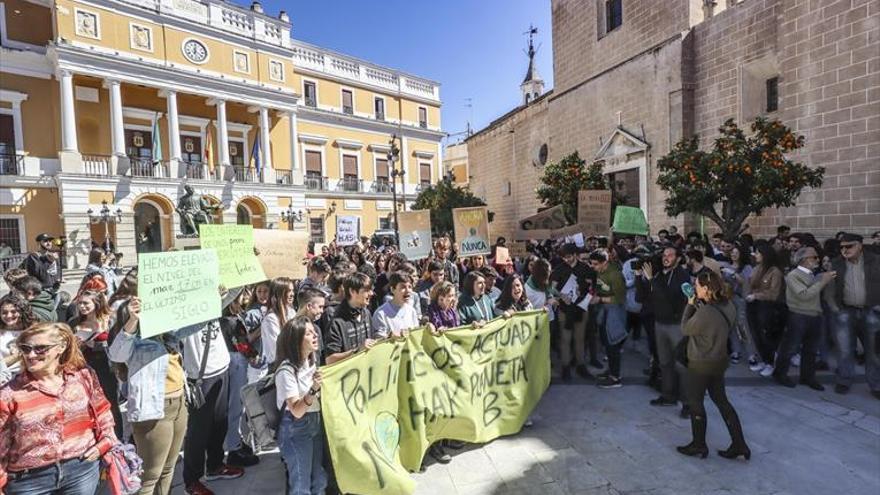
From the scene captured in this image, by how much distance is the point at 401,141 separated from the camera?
34000mm

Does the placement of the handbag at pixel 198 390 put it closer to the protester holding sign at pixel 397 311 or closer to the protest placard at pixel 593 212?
the protester holding sign at pixel 397 311

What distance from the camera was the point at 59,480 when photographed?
7.60 feet

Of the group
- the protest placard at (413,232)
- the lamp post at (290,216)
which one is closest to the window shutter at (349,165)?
the lamp post at (290,216)

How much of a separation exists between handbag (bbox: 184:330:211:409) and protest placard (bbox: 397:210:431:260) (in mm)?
4878

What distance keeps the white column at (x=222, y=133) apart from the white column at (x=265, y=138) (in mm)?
1923

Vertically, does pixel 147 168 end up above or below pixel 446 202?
above

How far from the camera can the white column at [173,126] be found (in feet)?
73.3

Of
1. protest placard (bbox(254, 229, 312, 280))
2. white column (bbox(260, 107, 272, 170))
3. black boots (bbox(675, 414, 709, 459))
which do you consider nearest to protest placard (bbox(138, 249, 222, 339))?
protest placard (bbox(254, 229, 312, 280))

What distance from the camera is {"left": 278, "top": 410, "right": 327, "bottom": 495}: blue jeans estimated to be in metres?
3.00

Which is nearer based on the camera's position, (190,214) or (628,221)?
(628,221)

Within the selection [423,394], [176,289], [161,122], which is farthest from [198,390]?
[161,122]

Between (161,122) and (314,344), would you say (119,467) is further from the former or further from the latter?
(161,122)

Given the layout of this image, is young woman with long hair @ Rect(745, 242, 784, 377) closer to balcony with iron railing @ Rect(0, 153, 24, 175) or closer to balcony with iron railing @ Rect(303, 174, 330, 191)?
balcony with iron railing @ Rect(0, 153, 24, 175)

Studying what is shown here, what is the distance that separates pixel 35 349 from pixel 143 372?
685 mm
